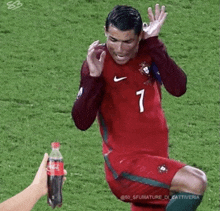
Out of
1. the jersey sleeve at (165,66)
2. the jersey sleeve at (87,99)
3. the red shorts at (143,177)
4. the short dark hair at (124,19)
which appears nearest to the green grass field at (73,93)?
the red shorts at (143,177)

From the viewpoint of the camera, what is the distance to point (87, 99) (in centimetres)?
787

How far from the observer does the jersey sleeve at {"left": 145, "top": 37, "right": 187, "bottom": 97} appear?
800 cm

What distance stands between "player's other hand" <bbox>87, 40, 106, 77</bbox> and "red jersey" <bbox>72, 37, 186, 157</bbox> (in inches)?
6.2

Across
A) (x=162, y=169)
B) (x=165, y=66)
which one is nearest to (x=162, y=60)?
(x=165, y=66)

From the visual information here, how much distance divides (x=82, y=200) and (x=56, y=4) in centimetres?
478

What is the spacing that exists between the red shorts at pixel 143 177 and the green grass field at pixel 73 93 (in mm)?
1977

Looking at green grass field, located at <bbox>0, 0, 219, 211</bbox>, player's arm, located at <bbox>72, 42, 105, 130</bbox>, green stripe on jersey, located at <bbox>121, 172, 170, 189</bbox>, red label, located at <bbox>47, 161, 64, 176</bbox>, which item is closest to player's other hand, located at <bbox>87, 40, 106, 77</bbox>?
player's arm, located at <bbox>72, 42, 105, 130</bbox>

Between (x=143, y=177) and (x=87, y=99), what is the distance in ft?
2.74

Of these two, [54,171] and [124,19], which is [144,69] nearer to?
[124,19]

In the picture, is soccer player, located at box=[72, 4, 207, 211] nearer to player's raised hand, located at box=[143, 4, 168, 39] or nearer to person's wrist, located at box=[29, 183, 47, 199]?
player's raised hand, located at box=[143, 4, 168, 39]

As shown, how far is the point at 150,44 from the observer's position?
8047 mm

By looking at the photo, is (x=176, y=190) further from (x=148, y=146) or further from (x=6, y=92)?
(x=6, y=92)

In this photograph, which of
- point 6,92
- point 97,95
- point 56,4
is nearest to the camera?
point 97,95

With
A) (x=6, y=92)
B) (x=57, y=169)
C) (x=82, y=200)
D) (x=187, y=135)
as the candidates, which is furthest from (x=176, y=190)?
(x=6, y=92)
